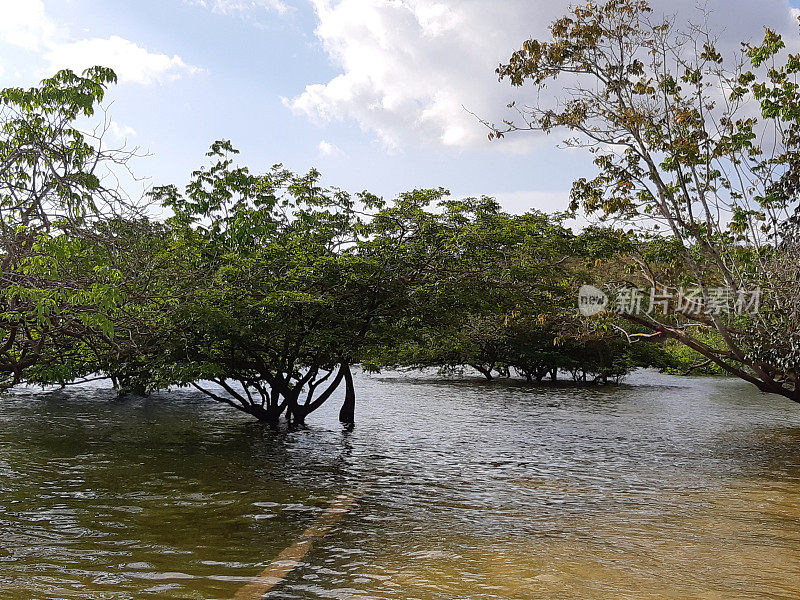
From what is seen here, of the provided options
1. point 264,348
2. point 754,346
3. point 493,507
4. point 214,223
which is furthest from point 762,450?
point 214,223

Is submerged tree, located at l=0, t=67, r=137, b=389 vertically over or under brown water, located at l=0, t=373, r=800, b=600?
over

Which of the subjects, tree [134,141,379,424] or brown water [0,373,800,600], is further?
tree [134,141,379,424]

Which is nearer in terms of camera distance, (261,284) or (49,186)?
(49,186)

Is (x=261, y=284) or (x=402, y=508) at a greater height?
(x=261, y=284)

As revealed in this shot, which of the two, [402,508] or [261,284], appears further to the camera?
[261,284]

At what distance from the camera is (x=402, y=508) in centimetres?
1084

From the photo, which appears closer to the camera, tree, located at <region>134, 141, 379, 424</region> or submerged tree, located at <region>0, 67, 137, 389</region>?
submerged tree, located at <region>0, 67, 137, 389</region>

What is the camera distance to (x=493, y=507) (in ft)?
35.9

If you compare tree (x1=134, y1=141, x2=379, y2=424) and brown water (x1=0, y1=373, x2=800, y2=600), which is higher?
tree (x1=134, y1=141, x2=379, y2=424)

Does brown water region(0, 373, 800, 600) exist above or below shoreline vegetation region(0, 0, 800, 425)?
below

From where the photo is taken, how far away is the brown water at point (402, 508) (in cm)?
727

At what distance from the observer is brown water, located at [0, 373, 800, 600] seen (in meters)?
7.27

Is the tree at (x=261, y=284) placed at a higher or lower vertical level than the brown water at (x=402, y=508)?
higher

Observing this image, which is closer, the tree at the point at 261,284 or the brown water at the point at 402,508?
the brown water at the point at 402,508
